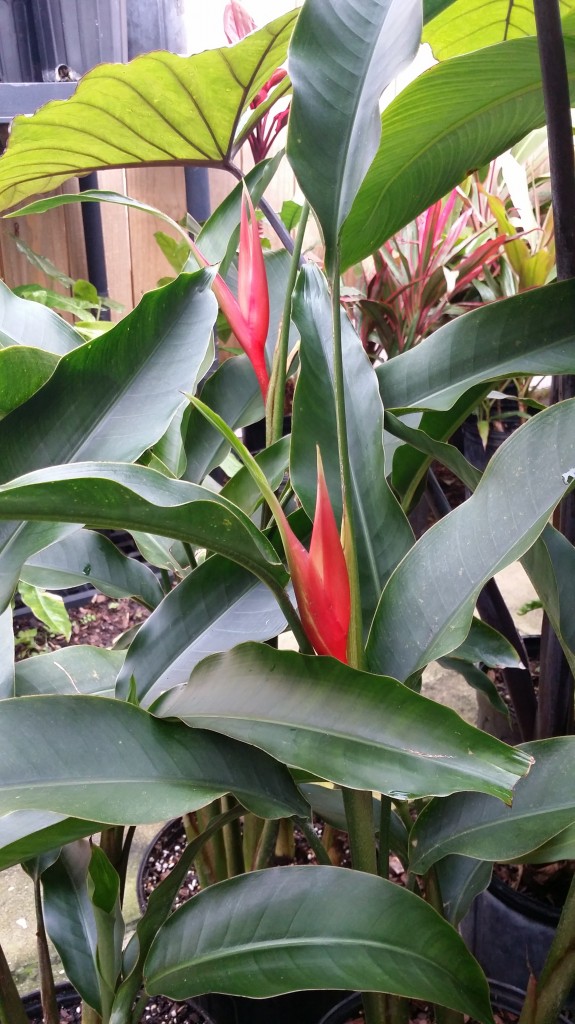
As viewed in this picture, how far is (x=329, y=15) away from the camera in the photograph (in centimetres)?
42

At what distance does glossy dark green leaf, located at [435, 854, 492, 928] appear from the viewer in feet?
1.77

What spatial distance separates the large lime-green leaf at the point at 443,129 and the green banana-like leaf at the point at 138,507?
342 millimetres

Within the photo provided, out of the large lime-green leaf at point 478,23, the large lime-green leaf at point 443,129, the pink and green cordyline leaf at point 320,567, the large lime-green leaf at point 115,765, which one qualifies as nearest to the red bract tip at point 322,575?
the pink and green cordyline leaf at point 320,567

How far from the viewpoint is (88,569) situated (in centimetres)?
65

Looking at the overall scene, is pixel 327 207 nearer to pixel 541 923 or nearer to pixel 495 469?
pixel 495 469

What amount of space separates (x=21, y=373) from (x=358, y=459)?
238 mm

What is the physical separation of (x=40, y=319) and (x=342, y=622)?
0.43 m

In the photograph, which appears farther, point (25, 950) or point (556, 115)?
point (25, 950)

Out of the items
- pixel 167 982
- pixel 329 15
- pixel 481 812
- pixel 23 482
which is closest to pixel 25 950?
pixel 167 982

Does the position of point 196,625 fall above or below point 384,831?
above

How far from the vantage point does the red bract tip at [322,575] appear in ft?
1.29

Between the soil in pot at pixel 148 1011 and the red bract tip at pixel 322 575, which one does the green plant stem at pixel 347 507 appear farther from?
the soil in pot at pixel 148 1011

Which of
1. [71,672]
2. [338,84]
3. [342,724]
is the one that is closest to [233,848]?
[71,672]

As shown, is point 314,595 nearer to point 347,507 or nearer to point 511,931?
point 347,507
